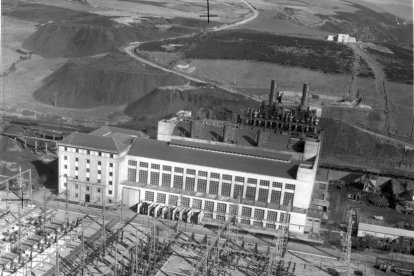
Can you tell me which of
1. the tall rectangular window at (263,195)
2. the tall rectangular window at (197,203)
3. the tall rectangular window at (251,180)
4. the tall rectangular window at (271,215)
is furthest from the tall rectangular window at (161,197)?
the tall rectangular window at (271,215)

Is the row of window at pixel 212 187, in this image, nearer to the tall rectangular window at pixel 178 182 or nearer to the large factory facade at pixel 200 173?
the tall rectangular window at pixel 178 182

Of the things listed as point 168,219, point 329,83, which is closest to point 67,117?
point 168,219

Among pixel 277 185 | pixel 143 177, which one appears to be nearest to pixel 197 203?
pixel 143 177

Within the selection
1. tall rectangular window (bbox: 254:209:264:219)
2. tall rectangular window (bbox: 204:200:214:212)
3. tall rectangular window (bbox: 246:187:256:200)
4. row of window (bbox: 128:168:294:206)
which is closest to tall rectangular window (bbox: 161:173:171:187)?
row of window (bbox: 128:168:294:206)

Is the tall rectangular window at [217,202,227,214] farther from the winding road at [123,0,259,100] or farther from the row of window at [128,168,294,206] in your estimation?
the winding road at [123,0,259,100]

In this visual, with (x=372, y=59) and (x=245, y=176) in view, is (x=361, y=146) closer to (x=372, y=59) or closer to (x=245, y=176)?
(x=245, y=176)

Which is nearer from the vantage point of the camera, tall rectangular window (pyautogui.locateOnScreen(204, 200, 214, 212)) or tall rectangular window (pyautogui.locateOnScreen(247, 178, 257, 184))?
tall rectangular window (pyautogui.locateOnScreen(247, 178, 257, 184))
